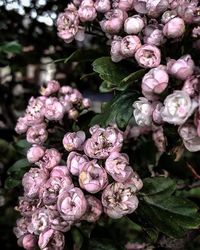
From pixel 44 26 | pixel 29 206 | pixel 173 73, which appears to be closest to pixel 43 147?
pixel 29 206

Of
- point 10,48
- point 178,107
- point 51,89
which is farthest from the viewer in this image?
point 10,48

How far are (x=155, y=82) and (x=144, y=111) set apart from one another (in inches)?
2.4

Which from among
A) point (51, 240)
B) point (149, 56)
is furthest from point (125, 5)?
point (51, 240)

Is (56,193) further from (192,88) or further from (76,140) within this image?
(192,88)

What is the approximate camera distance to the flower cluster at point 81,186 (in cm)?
98

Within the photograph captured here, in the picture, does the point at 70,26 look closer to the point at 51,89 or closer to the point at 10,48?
the point at 51,89

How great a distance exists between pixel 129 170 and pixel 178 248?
455 mm

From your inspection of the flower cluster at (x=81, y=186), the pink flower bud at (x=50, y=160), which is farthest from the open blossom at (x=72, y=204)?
→ the pink flower bud at (x=50, y=160)

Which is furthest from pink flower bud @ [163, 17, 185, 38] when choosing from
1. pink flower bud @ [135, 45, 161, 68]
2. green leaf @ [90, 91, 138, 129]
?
green leaf @ [90, 91, 138, 129]

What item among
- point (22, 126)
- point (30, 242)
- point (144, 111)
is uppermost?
point (144, 111)

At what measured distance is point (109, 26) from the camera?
1059 mm

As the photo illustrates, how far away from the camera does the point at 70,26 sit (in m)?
1.19

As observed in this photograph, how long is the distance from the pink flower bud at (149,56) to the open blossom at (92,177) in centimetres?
21

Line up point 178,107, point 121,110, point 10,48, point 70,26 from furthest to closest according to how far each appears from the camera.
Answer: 1. point 10,48
2. point 70,26
3. point 121,110
4. point 178,107
